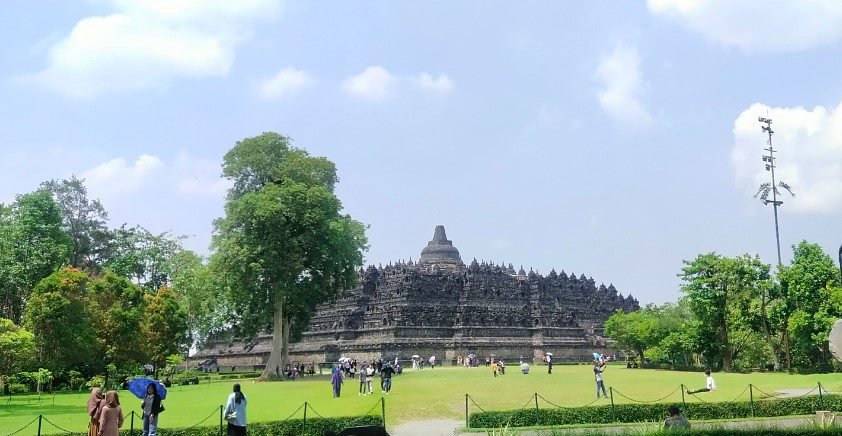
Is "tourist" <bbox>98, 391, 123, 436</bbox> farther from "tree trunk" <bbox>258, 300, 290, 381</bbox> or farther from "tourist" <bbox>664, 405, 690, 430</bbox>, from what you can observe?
"tree trunk" <bbox>258, 300, 290, 381</bbox>

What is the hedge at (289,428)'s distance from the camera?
58.2 feet

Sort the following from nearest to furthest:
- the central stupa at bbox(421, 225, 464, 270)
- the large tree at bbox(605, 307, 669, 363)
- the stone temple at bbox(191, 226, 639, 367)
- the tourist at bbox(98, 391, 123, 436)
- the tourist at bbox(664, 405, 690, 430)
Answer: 1. the tourist at bbox(664, 405, 690, 430)
2. the tourist at bbox(98, 391, 123, 436)
3. the large tree at bbox(605, 307, 669, 363)
4. the stone temple at bbox(191, 226, 639, 367)
5. the central stupa at bbox(421, 225, 464, 270)

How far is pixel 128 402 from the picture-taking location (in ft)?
97.8

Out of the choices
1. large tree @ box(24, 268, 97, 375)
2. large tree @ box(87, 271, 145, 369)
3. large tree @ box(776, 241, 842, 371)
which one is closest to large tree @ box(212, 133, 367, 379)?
large tree @ box(87, 271, 145, 369)

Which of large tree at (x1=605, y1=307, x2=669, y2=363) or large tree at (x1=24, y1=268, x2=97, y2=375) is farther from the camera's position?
large tree at (x1=605, y1=307, x2=669, y2=363)

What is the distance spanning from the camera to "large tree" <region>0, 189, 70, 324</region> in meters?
46.1

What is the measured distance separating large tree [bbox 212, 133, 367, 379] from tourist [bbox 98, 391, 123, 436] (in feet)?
87.9

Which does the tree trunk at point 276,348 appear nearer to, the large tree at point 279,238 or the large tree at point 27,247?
the large tree at point 279,238

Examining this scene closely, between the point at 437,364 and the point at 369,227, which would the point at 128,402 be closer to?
the point at 369,227

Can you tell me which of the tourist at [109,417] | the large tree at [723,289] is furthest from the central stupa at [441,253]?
the tourist at [109,417]

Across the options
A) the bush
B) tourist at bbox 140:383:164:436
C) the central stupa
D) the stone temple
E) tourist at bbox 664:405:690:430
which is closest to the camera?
tourist at bbox 664:405:690:430

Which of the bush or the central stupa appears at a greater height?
the central stupa

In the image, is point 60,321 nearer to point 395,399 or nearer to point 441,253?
point 395,399

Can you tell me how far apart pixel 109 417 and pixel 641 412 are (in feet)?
49.2
